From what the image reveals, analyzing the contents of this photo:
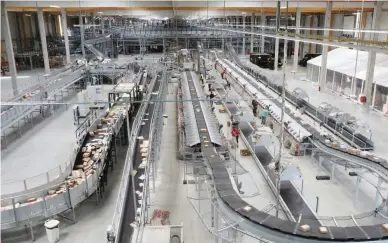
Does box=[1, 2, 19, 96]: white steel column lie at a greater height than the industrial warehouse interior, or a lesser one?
greater

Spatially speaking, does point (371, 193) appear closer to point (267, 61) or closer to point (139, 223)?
point (139, 223)

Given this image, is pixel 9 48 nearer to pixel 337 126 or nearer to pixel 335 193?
pixel 337 126

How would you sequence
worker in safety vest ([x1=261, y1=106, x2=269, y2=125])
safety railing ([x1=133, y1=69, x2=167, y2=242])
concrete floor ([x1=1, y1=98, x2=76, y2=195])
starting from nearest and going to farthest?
safety railing ([x1=133, y1=69, x2=167, y2=242]) → concrete floor ([x1=1, y1=98, x2=76, y2=195]) → worker in safety vest ([x1=261, y1=106, x2=269, y2=125])

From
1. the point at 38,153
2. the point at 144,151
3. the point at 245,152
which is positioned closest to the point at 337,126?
the point at 245,152

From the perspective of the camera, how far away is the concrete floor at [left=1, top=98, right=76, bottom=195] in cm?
1174

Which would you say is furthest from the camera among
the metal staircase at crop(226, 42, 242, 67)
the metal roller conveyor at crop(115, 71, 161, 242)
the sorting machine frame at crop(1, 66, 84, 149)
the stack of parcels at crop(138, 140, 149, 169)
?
the metal staircase at crop(226, 42, 242, 67)

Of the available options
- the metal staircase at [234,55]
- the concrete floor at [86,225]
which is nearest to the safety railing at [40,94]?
the concrete floor at [86,225]

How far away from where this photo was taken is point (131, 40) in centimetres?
4062

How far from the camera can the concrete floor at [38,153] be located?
11.7 m

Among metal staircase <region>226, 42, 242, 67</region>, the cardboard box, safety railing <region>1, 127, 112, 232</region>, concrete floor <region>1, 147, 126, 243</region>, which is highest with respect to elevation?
metal staircase <region>226, 42, 242, 67</region>

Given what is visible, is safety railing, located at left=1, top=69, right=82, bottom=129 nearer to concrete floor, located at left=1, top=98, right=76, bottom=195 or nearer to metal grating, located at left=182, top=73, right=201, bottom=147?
concrete floor, located at left=1, top=98, right=76, bottom=195

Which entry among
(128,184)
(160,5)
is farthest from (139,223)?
(160,5)

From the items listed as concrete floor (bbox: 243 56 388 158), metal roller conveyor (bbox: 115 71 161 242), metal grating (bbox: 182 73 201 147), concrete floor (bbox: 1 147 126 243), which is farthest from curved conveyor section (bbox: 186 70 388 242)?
concrete floor (bbox: 243 56 388 158)

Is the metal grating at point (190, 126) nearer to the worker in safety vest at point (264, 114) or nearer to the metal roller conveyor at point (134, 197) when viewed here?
the metal roller conveyor at point (134, 197)
